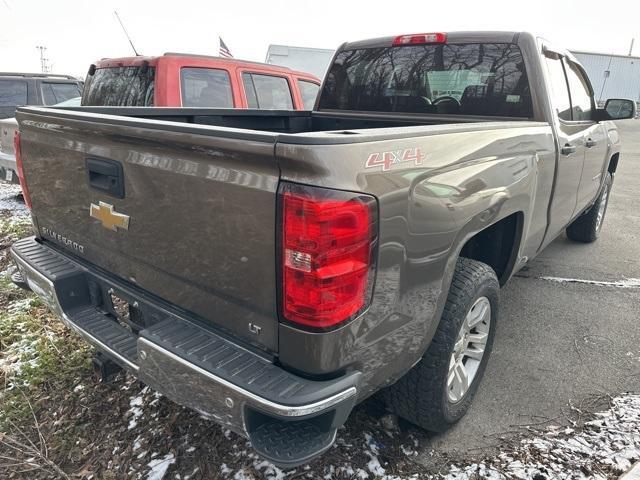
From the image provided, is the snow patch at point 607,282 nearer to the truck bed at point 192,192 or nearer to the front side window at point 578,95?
the front side window at point 578,95

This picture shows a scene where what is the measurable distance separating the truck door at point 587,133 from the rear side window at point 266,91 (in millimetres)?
3649

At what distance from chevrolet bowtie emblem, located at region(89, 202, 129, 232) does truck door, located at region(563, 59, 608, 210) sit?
129 inches

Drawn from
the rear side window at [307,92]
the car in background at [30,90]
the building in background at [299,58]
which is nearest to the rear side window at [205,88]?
the rear side window at [307,92]

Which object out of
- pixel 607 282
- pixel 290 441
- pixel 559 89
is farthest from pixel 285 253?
pixel 607 282

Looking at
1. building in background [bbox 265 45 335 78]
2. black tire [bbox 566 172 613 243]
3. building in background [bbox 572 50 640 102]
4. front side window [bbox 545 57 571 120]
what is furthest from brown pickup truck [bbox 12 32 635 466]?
building in background [bbox 572 50 640 102]

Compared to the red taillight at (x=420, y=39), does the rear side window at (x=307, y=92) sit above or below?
below

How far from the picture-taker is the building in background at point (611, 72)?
3322cm

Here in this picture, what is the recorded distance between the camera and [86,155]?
2084mm

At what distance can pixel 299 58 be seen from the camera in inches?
554

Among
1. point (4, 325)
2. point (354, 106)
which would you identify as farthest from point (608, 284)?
point (4, 325)

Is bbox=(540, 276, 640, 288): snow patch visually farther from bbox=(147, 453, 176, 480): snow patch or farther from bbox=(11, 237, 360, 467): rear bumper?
bbox=(147, 453, 176, 480): snow patch

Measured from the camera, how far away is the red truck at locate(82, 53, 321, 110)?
16.6 feet

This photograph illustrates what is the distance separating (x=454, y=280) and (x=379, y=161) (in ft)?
2.98

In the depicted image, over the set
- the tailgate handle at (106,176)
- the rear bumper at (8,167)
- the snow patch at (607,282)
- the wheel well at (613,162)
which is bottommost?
the snow patch at (607,282)
